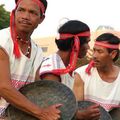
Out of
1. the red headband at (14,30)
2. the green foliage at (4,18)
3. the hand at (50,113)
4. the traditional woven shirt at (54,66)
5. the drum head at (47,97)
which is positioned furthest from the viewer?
the green foliage at (4,18)

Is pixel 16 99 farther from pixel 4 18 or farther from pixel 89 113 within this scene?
pixel 4 18

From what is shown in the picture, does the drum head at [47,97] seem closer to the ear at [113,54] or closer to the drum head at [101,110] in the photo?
the drum head at [101,110]

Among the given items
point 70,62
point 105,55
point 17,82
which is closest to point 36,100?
point 17,82

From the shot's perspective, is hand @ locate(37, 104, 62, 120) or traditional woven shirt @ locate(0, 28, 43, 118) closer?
hand @ locate(37, 104, 62, 120)

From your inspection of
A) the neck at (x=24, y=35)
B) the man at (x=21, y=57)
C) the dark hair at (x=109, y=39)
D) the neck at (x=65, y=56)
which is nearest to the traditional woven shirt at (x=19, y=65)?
the man at (x=21, y=57)

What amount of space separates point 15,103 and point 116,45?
2.37 metres

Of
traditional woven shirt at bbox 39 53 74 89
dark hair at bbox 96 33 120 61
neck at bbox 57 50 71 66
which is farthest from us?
dark hair at bbox 96 33 120 61

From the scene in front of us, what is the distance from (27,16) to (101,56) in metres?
1.68

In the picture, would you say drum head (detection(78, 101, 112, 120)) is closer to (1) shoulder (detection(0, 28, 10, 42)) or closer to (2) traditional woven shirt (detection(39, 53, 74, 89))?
(2) traditional woven shirt (detection(39, 53, 74, 89))

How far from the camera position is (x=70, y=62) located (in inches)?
177

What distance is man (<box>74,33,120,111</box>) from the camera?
4.94 meters

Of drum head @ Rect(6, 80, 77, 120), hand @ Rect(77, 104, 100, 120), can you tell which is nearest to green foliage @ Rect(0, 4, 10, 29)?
hand @ Rect(77, 104, 100, 120)

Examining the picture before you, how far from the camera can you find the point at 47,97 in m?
3.77

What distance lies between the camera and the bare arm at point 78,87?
4.94m
